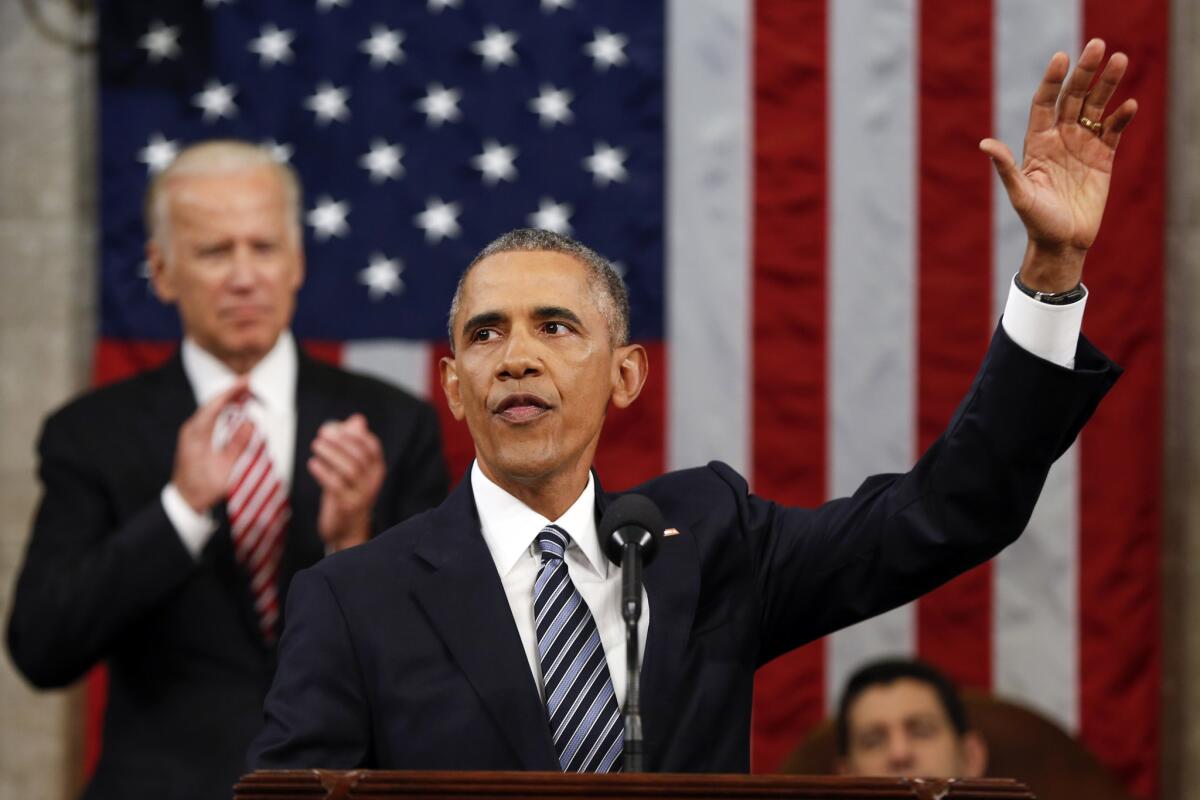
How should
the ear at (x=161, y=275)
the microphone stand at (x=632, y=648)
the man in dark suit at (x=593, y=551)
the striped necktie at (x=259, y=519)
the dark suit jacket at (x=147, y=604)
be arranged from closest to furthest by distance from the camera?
the microphone stand at (x=632, y=648), the man in dark suit at (x=593, y=551), the dark suit jacket at (x=147, y=604), the striped necktie at (x=259, y=519), the ear at (x=161, y=275)

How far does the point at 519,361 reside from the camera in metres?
2.42

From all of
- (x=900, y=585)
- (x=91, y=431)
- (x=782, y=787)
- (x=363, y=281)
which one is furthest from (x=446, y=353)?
(x=782, y=787)

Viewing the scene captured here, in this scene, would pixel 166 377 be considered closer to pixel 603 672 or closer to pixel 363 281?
pixel 363 281

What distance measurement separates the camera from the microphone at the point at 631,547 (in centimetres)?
208

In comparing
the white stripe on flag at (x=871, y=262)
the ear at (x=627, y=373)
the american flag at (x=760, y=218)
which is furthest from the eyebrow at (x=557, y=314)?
the white stripe on flag at (x=871, y=262)

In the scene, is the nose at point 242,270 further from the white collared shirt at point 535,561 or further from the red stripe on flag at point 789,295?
the white collared shirt at point 535,561

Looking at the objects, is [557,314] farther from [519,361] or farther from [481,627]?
[481,627]

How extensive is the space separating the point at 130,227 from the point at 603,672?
340cm

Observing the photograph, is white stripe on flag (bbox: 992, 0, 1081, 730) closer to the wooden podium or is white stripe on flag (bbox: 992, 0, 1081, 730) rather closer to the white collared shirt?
the white collared shirt

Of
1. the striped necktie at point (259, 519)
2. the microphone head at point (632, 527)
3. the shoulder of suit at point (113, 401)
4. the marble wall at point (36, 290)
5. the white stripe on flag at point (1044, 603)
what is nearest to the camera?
the microphone head at point (632, 527)

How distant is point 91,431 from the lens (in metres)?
4.53

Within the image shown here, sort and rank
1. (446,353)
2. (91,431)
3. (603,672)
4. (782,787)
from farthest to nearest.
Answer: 1. (446,353)
2. (91,431)
3. (603,672)
4. (782,787)

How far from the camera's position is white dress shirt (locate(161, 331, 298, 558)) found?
4.59 m

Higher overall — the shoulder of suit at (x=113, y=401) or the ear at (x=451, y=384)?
the shoulder of suit at (x=113, y=401)
